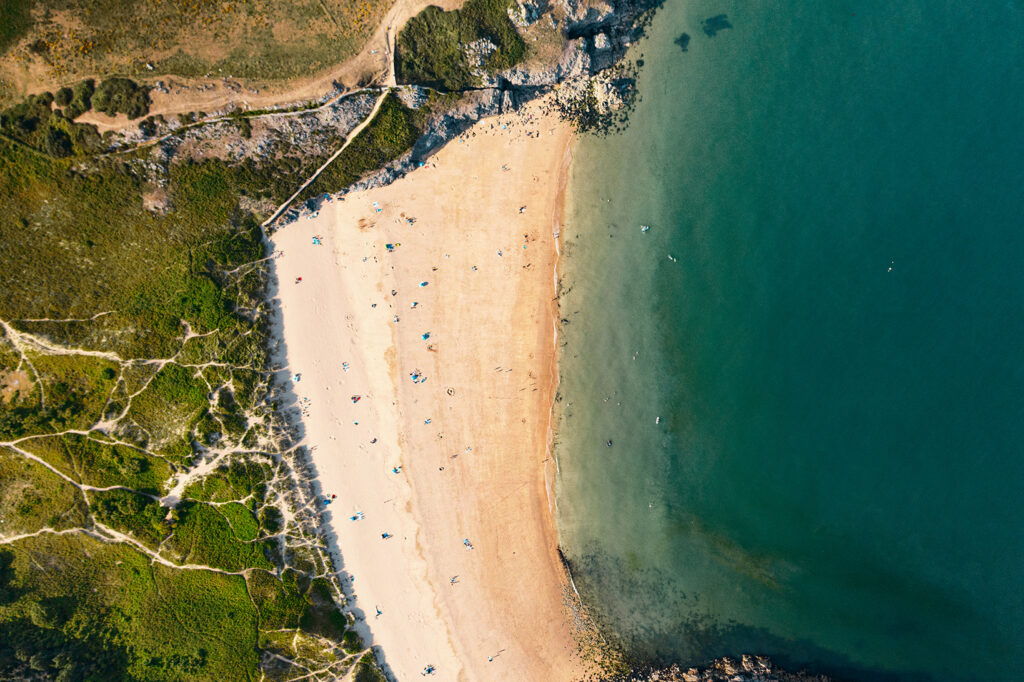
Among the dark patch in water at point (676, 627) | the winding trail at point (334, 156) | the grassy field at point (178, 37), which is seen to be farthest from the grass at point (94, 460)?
the dark patch in water at point (676, 627)

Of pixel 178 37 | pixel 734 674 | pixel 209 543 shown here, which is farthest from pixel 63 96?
pixel 734 674

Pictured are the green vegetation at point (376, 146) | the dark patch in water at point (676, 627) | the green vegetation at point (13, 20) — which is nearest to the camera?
the green vegetation at point (13, 20)

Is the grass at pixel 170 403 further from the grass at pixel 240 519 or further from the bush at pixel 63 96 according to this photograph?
the bush at pixel 63 96

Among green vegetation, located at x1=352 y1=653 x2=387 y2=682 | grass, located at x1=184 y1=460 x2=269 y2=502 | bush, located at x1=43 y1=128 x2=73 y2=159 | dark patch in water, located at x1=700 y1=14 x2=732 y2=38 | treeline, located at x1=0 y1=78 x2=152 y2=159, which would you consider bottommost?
green vegetation, located at x1=352 y1=653 x2=387 y2=682

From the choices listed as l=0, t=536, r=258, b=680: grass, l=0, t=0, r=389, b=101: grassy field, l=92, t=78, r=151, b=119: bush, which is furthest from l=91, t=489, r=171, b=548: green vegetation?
l=0, t=0, r=389, b=101: grassy field

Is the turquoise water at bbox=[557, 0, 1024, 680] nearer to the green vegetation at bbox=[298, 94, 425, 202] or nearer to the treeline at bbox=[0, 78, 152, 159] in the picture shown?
the green vegetation at bbox=[298, 94, 425, 202]

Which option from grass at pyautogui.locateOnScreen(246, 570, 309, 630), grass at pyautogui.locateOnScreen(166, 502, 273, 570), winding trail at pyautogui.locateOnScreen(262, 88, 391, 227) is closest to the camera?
winding trail at pyautogui.locateOnScreen(262, 88, 391, 227)

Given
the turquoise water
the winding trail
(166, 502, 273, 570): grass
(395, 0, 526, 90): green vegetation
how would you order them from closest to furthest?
1. (395, 0, 526, 90): green vegetation
2. the winding trail
3. (166, 502, 273, 570): grass
4. the turquoise water
